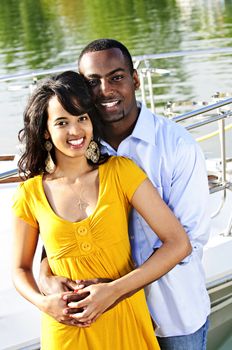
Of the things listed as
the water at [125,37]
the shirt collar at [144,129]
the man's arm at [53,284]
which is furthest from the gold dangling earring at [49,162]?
the water at [125,37]

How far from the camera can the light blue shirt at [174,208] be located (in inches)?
82.7

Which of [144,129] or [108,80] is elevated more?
[108,80]

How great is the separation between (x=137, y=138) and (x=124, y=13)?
820 inches

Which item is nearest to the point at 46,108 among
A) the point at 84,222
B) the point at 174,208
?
the point at 84,222

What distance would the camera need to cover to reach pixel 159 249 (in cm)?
200

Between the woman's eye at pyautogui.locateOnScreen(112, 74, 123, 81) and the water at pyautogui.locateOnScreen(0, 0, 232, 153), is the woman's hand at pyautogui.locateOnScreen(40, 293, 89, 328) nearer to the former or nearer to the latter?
the woman's eye at pyautogui.locateOnScreen(112, 74, 123, 81)

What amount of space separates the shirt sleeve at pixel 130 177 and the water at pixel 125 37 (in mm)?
1484

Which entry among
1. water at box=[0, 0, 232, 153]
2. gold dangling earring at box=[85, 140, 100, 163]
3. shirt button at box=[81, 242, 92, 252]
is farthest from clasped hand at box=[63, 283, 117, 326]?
water at box=[0, 0, 232, 153]

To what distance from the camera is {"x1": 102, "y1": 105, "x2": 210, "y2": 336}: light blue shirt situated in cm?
210

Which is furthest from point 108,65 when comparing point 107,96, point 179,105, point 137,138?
point 179,105

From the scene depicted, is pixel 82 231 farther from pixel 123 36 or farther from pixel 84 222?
pixel 123 36

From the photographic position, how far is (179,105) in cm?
517

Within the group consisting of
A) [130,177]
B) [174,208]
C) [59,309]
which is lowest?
[59,309]

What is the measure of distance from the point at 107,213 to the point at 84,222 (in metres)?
0.06
